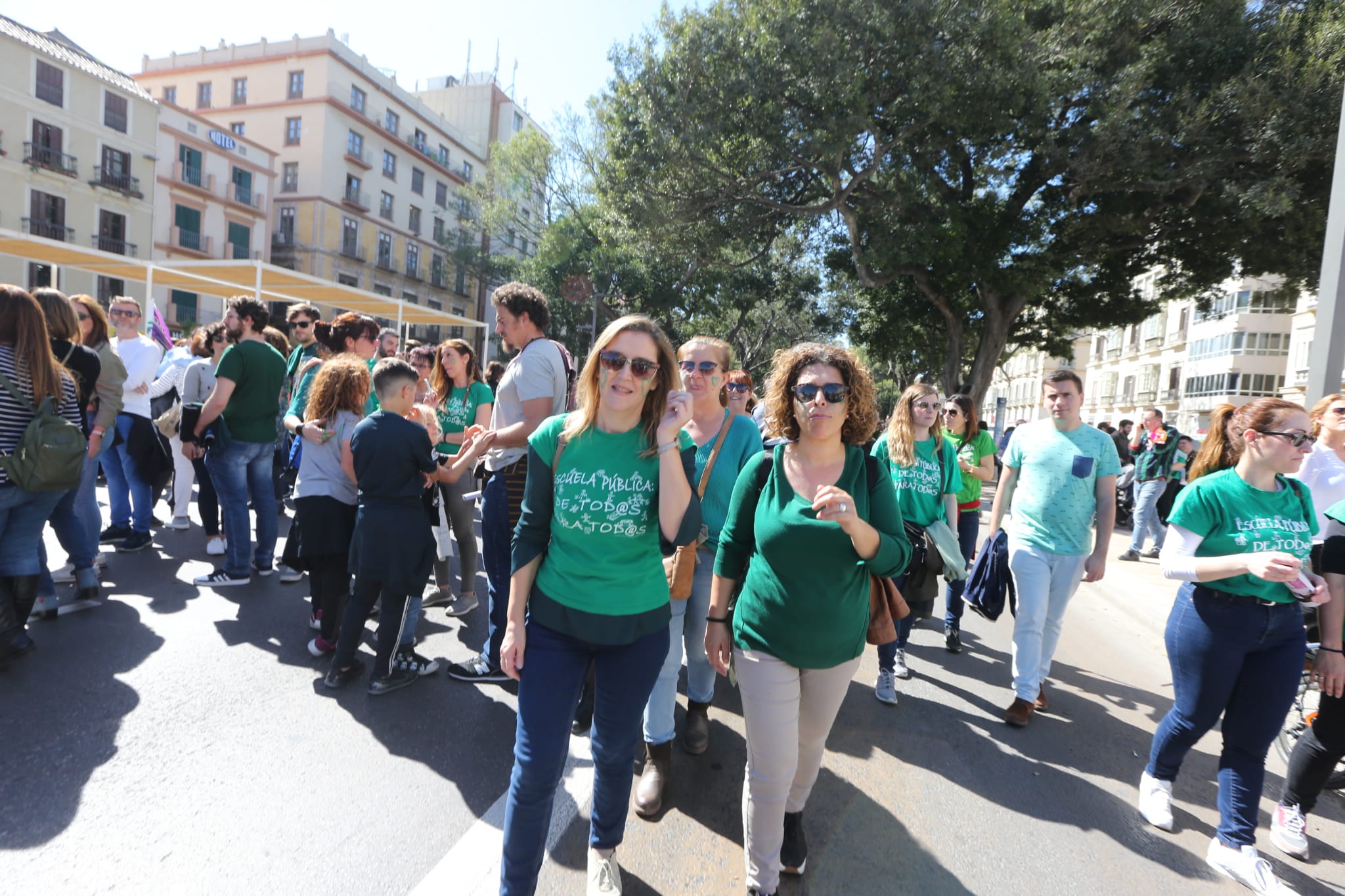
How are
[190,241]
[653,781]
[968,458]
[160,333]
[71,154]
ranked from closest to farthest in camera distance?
1. [653,781]
2. [968,458]
3. [160,333]
4. [71,154]
5. [190,241]

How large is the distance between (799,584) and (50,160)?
39.6 meters

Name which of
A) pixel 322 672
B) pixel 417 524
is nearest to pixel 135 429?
Result: pixel 322 672

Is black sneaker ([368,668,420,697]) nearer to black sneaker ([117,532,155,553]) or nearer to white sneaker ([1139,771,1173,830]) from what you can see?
black sneaker ([117,532,155,553])

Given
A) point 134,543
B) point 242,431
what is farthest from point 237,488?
point 134,543

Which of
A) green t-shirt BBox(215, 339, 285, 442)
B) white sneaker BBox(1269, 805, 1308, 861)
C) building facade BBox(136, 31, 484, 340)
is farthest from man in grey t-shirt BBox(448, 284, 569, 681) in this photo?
building facade BBox(136, 31, 484, 340)

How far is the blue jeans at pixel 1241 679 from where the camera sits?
279 centimetres

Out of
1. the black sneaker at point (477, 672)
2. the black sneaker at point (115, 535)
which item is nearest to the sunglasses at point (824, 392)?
the black sneaker at point (477, 672)

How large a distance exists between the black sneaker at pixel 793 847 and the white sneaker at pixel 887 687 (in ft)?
5.81

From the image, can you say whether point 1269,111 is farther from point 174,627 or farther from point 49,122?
point 49,122

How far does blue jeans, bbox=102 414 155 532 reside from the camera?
5.85m

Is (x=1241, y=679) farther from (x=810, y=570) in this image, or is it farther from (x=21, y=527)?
(x=21, y=527)

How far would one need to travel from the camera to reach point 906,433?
15.4 feet

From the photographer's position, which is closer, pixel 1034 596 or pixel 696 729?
pixel 696 729

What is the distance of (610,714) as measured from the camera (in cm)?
222
